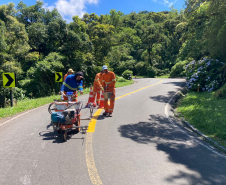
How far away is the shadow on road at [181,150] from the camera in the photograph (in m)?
3.77

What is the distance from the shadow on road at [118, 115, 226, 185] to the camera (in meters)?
3.77

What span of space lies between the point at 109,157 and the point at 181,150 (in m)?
1.92

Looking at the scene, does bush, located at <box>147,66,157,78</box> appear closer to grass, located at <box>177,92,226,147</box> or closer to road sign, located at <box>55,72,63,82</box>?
road sign, located at <box>55,72,63,82</box>

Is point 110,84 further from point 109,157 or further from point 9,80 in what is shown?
point 9,80

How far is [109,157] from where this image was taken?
4473mm

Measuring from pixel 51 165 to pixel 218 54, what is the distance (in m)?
15.9

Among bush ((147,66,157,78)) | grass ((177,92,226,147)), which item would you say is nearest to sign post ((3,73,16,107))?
grass ((177,92,226,147))

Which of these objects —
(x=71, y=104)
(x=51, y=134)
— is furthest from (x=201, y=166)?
(x=51, y=134)

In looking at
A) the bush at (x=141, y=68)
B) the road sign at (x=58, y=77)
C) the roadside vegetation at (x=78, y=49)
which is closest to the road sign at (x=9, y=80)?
the roadside vegetation at (x=78, y=49)

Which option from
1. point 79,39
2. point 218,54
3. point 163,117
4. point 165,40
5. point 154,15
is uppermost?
point 154,15

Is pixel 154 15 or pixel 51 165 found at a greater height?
pixel 154 15

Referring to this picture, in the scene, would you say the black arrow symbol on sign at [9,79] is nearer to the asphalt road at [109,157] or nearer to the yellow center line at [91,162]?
the asphalt road at [109,157]

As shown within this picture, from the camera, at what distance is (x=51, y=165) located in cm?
407

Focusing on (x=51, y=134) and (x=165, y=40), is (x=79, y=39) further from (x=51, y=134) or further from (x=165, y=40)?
(x=165, y=40)
